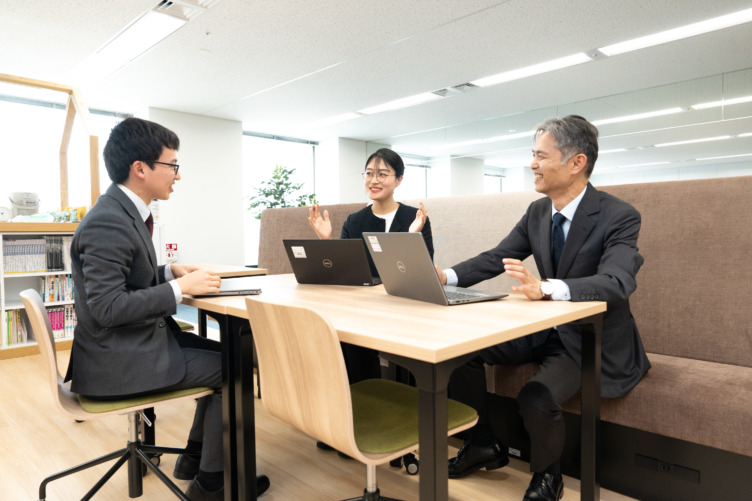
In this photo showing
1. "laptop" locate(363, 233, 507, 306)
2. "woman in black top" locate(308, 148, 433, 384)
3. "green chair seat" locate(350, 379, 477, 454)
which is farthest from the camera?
"woman in black top" locate(308, 148, 433, 384)

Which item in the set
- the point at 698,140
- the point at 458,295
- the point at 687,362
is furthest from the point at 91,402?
the point at 698,140

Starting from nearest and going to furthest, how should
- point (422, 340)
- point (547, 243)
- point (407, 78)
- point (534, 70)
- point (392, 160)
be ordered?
point (422, 340), point (547, 243), point (392, 160), point (534, 70), point (407, 78)

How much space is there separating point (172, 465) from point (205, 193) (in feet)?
19.2

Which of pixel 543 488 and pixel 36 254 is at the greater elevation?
pixel 36 254

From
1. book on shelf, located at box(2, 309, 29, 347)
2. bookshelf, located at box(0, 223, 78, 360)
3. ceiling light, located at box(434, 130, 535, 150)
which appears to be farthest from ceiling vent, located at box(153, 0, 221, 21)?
ceiling light, located at box(434, 130, 535, 150)

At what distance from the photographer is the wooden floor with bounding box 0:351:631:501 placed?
5.62 feet

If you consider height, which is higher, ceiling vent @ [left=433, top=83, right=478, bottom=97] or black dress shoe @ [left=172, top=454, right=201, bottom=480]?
ceiling vent @ [left=433, top=83, right=478, bottom=97]

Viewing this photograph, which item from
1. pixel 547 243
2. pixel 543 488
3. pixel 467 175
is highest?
pixel 467 175

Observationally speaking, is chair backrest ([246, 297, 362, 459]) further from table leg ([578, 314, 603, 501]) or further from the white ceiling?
the white ceiling

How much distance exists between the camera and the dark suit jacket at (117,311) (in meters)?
1.32

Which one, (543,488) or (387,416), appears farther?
(543,488)

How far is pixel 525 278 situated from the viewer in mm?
1360

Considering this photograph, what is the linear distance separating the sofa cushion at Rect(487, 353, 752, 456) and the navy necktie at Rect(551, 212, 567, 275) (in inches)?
15.9

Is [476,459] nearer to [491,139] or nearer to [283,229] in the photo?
[283,229]
